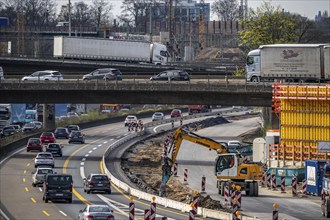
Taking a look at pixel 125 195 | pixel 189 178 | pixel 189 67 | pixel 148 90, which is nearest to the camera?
pixel 125 195

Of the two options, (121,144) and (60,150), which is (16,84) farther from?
(121,144)

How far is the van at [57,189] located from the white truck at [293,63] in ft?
115

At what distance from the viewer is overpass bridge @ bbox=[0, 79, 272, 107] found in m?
84.1

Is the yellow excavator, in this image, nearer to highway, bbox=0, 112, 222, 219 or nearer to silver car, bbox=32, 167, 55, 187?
highway, bbox=0, 112, 222, 219

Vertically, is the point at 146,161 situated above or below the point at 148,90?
below

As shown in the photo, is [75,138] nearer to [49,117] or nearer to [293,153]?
[49,117]

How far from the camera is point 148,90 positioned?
3376 inches

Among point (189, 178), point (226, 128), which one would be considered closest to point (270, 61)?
point (189, 178)

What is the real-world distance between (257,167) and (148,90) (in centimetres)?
2745

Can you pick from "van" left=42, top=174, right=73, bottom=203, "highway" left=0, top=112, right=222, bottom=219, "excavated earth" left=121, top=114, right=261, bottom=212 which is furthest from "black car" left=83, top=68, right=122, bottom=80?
"van" left=42, top=174, right=73, bottom=203

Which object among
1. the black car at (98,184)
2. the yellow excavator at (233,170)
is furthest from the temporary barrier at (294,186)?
the black car at (98,184)

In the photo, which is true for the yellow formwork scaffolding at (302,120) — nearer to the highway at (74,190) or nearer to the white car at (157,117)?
the highway at (74,190)

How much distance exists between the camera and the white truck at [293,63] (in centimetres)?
8488

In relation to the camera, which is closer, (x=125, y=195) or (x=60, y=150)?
(x=125, y=195)
